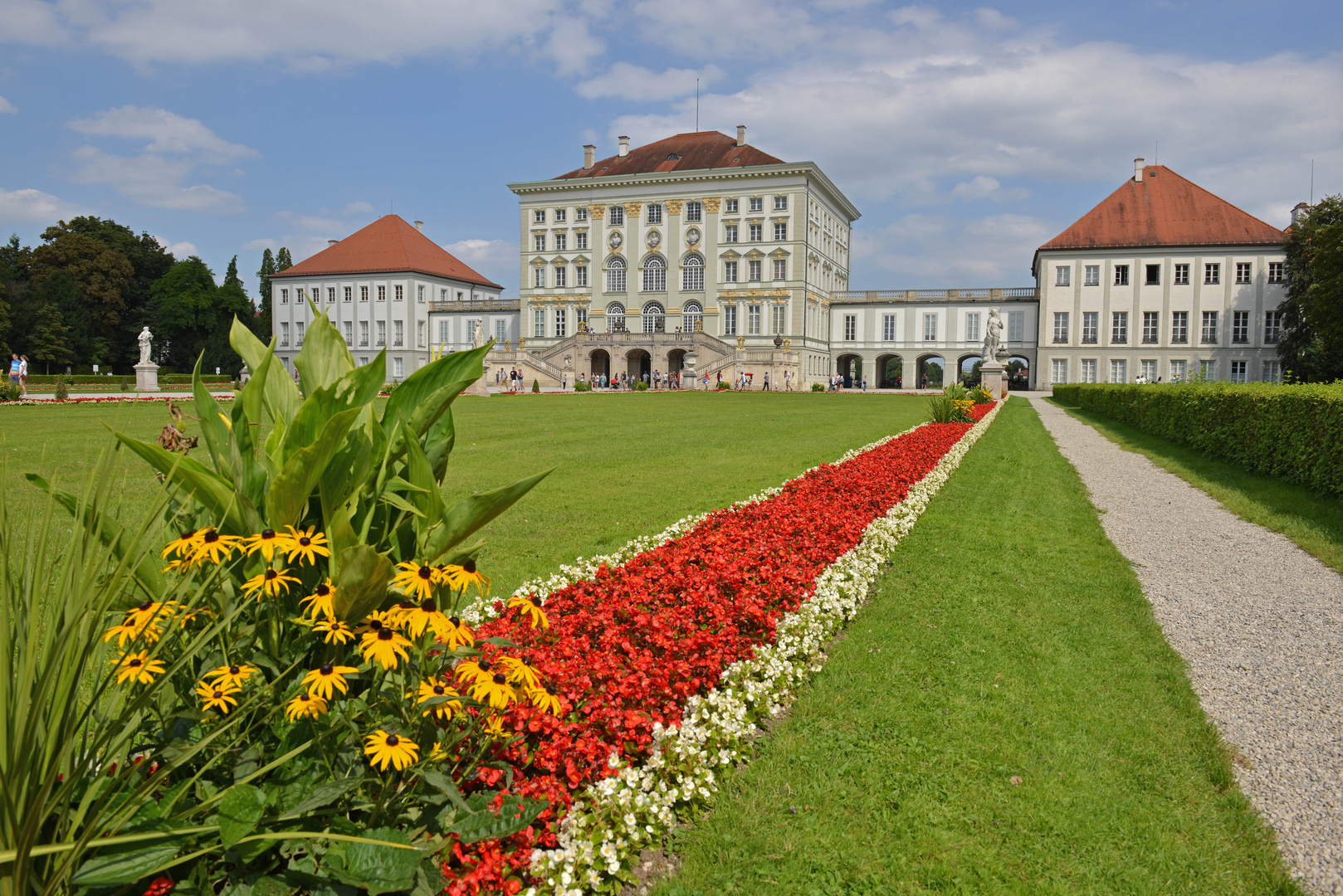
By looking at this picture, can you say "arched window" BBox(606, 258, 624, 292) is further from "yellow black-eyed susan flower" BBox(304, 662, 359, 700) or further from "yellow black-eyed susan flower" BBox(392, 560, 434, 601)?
"yellow black-eyed susan flower" BBox(304, 662, 359, 700)

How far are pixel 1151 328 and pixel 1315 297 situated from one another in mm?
16894

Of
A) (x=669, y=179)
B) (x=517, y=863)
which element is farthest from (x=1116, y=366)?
(x=517, y=863)

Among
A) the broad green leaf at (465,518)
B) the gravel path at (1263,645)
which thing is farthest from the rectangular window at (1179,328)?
the broad green leaf at (465,518)

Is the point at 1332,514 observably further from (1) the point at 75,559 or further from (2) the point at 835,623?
(1) the point at 75,559

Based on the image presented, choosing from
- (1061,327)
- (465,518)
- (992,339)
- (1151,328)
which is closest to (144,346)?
(992,339)

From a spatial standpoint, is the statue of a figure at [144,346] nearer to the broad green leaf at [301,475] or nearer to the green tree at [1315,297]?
the broad green leaf at [301,475]

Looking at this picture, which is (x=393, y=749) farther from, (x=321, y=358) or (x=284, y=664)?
(x=321, y=358)

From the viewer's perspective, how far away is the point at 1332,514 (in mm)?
8969

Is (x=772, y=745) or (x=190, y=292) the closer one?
(x=772, y=745)

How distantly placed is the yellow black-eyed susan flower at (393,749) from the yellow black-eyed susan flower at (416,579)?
1.12ft

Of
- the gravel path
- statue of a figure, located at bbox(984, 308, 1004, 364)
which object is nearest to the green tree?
statue of a figure, located at bbox(984, 308, 1004, 364)

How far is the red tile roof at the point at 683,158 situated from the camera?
61.1m

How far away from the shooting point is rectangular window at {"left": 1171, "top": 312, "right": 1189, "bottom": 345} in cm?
5250

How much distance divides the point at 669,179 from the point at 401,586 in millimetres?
62895
